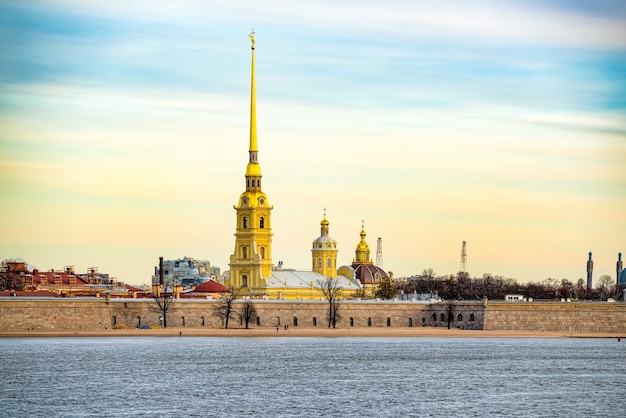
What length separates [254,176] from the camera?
15050 centimetres

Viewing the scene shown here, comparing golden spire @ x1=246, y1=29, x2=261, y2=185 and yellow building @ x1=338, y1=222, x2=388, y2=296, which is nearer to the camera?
golden spire @ x1=246, y1=29, x2=261, y2=185

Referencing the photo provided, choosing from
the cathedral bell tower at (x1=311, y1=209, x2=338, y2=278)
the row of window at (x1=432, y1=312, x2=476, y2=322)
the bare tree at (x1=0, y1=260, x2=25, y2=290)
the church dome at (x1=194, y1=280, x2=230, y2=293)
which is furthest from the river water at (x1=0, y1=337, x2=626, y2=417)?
the cathedral bell tower at (x1=311, y1=209, x2=338, y2=278)

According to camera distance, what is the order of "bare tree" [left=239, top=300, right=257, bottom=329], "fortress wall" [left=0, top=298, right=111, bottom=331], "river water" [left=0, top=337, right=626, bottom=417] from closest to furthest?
"river water" [left=0, top=337, right=626, bottom=417] < "fortress wall" [left=0, top=298, right=111, bottom=331] < "bare tree" [left=239, top=300, right=257, bottom=329]

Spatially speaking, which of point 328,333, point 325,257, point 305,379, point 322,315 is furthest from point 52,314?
point 325,257

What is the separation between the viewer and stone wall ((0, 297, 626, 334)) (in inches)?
4641

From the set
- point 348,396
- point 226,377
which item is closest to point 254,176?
point 226,377

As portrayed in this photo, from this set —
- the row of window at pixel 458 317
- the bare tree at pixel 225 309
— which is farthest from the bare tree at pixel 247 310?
the row of window at pixel 458 317

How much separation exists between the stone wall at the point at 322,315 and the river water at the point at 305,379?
11.0 feet

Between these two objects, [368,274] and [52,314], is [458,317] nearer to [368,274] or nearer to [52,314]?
[52,314]

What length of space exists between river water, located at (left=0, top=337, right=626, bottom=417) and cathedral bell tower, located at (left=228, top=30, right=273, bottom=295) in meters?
32.2

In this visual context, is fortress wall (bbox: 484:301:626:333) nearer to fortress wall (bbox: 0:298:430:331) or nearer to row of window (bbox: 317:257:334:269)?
fortress wall (bbox: 0:298:430:331)

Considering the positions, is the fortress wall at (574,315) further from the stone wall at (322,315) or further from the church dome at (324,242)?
the church dome at (324,242)

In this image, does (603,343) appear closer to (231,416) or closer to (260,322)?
(260,322)

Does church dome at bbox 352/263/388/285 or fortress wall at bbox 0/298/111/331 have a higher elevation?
church dome at bbox 352/263/388/285
